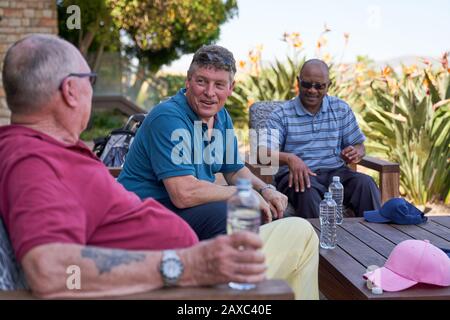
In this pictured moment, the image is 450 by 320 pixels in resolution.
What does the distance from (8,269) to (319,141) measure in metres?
3.18

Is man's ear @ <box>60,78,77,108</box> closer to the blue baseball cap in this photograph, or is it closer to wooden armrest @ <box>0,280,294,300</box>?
wooden armrest @ <box>0,280,294,300</box>

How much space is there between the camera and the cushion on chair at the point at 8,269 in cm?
165

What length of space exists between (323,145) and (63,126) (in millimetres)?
2996

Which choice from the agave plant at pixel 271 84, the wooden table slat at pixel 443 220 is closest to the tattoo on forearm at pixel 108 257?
the wooden table slat at pixel 443 220

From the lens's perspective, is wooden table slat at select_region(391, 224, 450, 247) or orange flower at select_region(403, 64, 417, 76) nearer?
wooden table slat at select_region(391, 224, 450, 247)

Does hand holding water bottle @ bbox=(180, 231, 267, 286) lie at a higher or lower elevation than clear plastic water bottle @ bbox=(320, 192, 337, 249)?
higher

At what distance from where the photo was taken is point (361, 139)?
464 cm

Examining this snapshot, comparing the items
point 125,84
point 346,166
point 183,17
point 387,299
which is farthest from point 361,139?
point 125,84

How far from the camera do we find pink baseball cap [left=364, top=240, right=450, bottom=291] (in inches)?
93.7

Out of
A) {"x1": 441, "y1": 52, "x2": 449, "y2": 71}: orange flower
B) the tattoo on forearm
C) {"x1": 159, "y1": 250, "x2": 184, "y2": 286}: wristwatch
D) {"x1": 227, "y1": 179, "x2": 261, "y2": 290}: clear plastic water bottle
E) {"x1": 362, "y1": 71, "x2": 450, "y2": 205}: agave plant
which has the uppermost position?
{"x1": 441, "y1": 52, "x2": 449, "y2": 71}: orange flower

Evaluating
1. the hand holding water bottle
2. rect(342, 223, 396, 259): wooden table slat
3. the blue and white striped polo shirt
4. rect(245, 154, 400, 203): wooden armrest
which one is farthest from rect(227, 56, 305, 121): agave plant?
the hand holding water bottle

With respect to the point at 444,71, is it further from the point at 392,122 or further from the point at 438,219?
the point at 438,219

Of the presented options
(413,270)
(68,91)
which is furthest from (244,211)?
(413,270)
